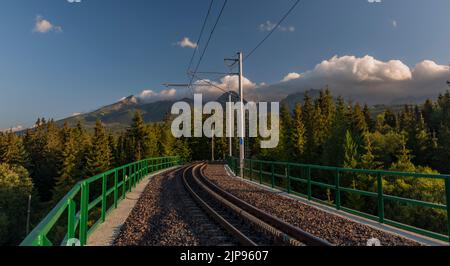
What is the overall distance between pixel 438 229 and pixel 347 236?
104ft

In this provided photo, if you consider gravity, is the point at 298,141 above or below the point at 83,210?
above

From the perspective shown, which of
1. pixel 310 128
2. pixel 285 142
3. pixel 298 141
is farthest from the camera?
pixel 310 128

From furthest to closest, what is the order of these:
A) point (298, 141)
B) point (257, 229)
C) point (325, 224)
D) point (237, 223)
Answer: point (298, 141), point (237, 223), point (325, 224), point (257, 229)

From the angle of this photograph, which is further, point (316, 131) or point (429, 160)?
point (316, 131)

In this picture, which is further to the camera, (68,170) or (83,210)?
(68,170)

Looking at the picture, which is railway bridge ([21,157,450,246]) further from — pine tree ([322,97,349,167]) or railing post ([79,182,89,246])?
pine tree ([322,97,349,167])

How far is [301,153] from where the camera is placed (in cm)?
6400

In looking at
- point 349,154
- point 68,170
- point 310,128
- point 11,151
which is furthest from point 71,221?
point 11,151

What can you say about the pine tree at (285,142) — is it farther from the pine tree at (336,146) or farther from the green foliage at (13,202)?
the green foliage at (13,202)

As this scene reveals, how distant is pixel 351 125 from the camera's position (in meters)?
62.1

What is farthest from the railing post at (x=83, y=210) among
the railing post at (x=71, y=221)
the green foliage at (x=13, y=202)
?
the green foliage at (x=13, y=202)

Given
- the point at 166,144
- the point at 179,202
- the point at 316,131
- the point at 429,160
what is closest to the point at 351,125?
the point at 316,131

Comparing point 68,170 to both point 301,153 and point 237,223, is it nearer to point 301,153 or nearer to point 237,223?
point 301,153
